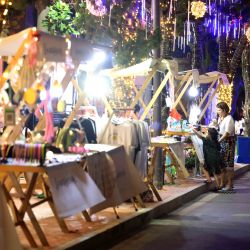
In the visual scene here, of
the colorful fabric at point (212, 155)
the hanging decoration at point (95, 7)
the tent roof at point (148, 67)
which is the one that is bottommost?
the colorful fabric at point (212, 155)

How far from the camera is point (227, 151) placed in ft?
50.3

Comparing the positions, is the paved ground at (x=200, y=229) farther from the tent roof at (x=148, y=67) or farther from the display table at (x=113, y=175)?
the tent roof at (x=148, y=67)

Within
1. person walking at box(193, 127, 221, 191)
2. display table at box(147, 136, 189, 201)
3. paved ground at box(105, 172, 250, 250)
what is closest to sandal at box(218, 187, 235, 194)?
person walking at box(193, 127, 221, 191)

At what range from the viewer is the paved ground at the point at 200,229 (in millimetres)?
9242

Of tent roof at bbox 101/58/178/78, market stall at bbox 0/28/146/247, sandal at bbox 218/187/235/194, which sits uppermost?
tent roof at bbox 101/58/178/78

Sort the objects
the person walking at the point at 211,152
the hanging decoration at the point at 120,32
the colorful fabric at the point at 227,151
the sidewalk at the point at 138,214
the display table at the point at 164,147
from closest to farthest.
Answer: the sidewalk at the point at 138,214 < the display table at the point at 164,147 < the hanging decoration at the point at 120,32 < the person walking at the point at 211,152 < the colorful fabric at the point at 227,151

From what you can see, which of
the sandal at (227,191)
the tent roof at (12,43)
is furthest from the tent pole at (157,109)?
the tent roof at (12,43)

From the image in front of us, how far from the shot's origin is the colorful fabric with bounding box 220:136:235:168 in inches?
599

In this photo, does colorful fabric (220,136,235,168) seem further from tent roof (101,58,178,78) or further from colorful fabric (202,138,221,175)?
tent roof (101,58,178,78)

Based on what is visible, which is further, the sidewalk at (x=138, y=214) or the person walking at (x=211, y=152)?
the person walking at (x=211, y=152)

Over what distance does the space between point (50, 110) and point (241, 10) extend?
2298 cm

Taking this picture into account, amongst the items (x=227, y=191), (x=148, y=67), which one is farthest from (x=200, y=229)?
(x=227, y=191)

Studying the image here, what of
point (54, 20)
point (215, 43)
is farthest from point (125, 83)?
point (215, 43)

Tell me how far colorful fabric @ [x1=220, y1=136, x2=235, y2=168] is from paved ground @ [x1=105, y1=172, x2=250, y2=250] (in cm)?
157
